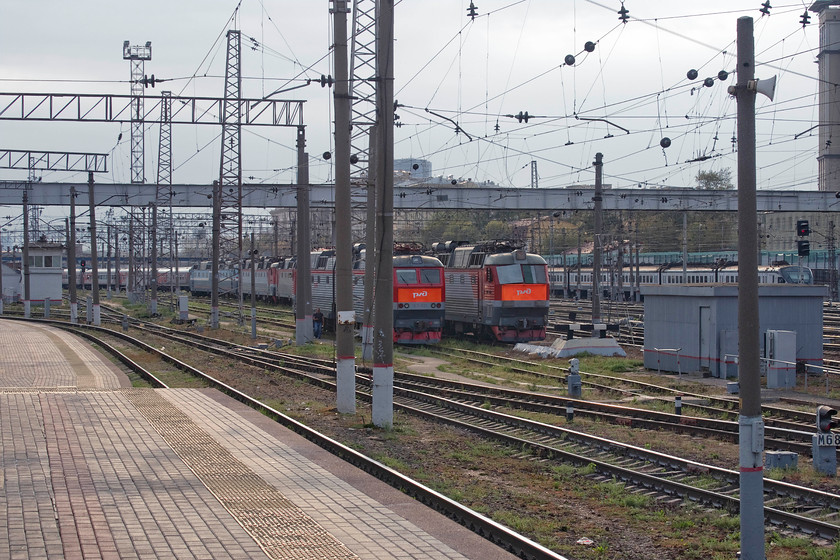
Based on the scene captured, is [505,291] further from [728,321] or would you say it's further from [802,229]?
[802,229]

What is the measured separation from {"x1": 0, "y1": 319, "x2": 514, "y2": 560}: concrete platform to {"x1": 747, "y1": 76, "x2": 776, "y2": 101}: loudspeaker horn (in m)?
4.64

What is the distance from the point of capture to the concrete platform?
810 centimetres

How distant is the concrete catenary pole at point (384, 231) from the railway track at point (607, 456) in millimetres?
1666

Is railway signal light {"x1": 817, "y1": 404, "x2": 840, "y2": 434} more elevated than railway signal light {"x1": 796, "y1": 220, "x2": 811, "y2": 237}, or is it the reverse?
railway signal light {"x1": 796, "y1": 220, "x2": 811, "y2": 237}

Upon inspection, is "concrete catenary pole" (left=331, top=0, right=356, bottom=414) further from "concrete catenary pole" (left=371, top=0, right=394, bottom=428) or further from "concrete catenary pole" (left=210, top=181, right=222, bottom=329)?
"concrete catenary pole" (left=210, top=181, right=222, bottom=329)

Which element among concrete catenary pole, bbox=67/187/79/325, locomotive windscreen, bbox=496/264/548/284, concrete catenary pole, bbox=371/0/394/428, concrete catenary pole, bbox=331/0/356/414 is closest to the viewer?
concrete catenary pole, bbox=371/0/394/428

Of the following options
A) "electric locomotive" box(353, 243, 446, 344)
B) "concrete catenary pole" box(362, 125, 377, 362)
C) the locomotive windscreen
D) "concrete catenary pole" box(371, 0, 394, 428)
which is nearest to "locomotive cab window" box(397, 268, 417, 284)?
"electric locomotive" box(353, 243, 446, 344)

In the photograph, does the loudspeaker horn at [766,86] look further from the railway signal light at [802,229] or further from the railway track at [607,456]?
the railway signal light at [802,229]

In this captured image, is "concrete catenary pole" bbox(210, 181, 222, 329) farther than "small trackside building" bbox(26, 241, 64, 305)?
No

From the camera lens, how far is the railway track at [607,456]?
32.7 ft

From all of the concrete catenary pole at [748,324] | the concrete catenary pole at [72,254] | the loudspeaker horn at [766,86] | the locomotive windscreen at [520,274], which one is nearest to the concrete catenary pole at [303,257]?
the locomotive windscreen at [520,274]

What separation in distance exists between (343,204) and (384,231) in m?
1.70

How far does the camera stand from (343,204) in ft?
55.0

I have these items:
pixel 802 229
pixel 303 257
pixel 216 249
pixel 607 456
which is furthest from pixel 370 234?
pixel 216 249
